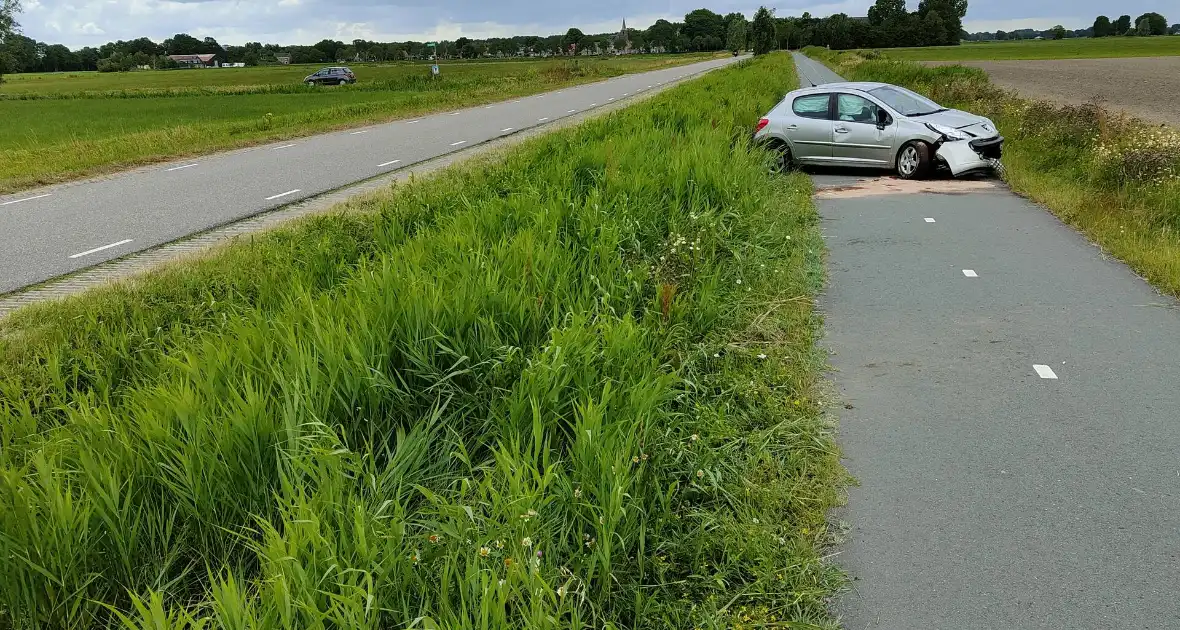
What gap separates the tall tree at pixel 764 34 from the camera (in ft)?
486

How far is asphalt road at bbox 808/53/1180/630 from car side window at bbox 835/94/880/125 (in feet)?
19.9

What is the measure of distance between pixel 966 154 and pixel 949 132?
457 mm

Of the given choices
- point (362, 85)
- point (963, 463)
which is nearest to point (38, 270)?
point (963, 463)

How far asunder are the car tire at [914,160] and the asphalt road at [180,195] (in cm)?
883

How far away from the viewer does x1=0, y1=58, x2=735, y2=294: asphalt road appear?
8.74 meters

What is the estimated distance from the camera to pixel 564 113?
26500 mm

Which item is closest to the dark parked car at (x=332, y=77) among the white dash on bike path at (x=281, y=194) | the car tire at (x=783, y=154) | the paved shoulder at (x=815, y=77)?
the paved shoulder at (x=815, y=77)

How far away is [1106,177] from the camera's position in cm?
1105

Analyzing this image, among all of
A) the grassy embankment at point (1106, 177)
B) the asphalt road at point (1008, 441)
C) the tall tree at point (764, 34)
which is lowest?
the asphalt road at point (1008, 441)

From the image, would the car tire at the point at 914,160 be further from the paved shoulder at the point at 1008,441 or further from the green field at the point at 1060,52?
the green field at the point at 1060,52

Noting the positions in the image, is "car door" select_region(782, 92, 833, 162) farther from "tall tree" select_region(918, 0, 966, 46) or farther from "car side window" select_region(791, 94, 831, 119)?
"tall tree" select_region(918, 0, 966, 46)

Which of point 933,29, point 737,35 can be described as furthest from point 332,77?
point 933,29

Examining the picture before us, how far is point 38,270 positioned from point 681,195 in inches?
252

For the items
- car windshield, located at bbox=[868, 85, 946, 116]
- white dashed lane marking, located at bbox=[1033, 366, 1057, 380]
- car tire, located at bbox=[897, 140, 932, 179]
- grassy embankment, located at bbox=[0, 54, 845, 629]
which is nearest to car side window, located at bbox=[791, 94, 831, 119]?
car windshield, located at bbox=[868, 85, 946, 116]
